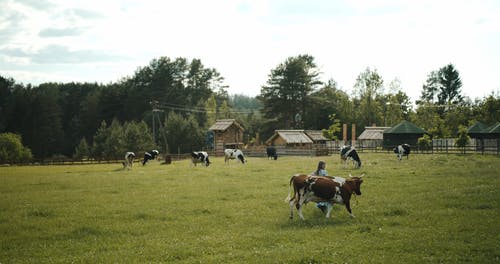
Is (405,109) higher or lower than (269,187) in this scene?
higher

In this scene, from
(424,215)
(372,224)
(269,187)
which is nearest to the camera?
(372,224)

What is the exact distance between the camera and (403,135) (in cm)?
6353

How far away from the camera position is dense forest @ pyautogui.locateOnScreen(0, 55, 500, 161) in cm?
7862

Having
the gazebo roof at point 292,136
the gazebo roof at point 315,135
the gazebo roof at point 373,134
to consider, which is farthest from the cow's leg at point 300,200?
the gazebo roof at point 315,135

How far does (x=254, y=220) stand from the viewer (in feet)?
47.0

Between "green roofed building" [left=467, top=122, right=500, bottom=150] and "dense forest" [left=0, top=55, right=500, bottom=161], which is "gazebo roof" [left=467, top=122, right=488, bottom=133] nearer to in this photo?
"green roofed building" [left=467, top=122, right=500, bottom=150]

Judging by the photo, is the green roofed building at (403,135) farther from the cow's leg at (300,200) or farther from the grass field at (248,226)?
the cow's leg at (300,200)

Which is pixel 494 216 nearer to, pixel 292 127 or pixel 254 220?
pixel 254 220

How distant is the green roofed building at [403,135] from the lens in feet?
207

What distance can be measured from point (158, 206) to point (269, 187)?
657cm

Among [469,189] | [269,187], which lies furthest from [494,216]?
[269,187]

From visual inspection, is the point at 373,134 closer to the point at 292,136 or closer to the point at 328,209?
the point at 292,136

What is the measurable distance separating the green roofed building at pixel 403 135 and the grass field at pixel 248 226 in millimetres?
42357

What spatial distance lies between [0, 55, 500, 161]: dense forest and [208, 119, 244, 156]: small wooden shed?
3.49 m
